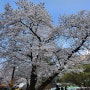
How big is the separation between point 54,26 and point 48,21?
72 centimetres

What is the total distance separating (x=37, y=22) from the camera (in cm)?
2083

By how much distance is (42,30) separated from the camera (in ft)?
70.8

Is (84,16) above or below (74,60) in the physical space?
above

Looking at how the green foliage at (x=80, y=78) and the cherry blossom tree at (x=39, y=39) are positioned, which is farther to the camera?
the green foliage at (x=80, y=78)

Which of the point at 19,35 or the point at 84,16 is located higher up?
the point at 84,16

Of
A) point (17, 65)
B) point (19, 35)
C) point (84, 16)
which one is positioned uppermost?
point (84, 16)

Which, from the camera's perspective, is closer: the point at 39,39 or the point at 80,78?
the point at 39,39

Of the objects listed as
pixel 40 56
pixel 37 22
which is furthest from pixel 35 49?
pixel 37 22

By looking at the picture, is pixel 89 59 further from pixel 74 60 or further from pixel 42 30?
pixel 42 30

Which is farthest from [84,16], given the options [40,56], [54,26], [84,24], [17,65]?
[17,65]

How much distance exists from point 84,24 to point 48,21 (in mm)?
2635

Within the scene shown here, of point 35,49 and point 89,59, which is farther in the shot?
point 89,59

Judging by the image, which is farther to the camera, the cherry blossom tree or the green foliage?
the green foliage

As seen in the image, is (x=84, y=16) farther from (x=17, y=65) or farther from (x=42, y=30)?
(x=17, y=65)
